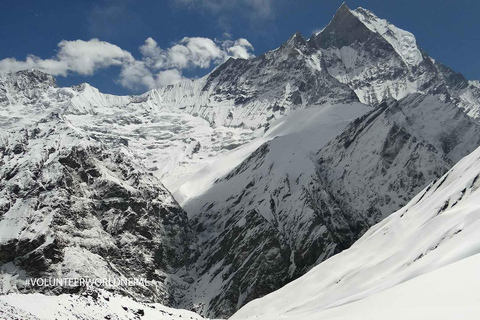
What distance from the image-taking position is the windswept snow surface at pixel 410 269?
24469mm

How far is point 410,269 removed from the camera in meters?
50.3

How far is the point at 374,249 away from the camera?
101 metres

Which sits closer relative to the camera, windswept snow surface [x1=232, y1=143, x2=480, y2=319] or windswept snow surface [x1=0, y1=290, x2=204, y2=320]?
windswept snow surface [x1=232, y1=143, x2=480, y2=319]

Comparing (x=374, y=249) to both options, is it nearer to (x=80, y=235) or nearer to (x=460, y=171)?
(x=460, y=171)

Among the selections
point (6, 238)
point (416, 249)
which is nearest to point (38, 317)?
point (416, 249)

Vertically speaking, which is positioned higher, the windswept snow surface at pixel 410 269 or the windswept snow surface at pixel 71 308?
the windswept snow surface at pixel 71 308

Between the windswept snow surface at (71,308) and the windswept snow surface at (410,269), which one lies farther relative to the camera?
the windswept snow surface at (71,308)

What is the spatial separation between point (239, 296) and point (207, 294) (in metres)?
15.1

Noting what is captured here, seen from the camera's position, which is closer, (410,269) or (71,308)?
(71,308)

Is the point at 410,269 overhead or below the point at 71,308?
below

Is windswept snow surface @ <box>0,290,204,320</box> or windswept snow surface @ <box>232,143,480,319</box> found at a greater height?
windswept snow surface @ <box>0,290,204,320</box>

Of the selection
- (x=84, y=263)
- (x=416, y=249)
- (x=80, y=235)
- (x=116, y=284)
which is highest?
(x=80, y=235)

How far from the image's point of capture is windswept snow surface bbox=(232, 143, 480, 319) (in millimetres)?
24469

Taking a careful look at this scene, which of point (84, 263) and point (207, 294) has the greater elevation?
point (84, 263)
